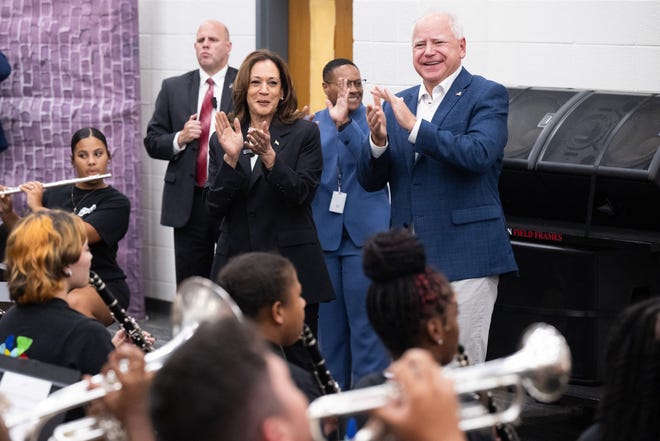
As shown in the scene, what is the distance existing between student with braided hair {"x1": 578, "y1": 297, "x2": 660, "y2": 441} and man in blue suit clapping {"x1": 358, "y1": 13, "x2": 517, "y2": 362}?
211 centimetres

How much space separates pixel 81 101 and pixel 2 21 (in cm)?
91

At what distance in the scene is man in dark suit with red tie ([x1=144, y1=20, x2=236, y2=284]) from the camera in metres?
6.30

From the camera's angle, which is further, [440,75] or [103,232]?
[103,232]

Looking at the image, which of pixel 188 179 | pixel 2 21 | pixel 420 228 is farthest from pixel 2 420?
pixel 2 21

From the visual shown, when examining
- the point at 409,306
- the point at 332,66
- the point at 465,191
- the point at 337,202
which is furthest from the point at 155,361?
the point at 332,66

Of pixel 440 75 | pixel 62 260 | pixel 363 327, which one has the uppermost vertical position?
pixel 440 75

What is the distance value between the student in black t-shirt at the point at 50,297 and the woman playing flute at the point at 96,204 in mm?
1431

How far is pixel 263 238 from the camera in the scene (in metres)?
4.96

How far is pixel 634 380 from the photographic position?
2.37 metres

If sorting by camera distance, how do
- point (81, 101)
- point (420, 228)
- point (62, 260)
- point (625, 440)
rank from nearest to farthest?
point (625, 440) → point (62, 260) → point (420, 228) → point (81, 101)

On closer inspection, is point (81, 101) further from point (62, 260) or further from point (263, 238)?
point (62, 260)

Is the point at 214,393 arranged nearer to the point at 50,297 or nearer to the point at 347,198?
the point at 50,297

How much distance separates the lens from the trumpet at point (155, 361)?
7.77 feet

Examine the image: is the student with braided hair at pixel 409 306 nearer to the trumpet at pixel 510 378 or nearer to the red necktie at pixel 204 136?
the trumpet at pixel 510 378
